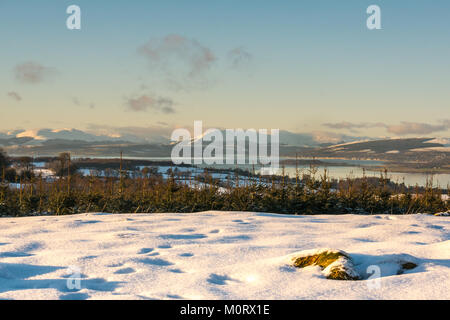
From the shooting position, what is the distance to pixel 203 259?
403 centimetres

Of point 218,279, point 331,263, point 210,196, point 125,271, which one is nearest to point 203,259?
point 218,279

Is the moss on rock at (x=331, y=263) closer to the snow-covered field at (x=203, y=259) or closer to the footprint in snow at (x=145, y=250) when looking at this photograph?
the snow-covered field at (x=203, y=259)

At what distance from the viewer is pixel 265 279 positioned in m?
3.34

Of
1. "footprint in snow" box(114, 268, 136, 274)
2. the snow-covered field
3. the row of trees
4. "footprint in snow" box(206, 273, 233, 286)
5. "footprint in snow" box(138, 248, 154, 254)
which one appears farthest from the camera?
the row of trees

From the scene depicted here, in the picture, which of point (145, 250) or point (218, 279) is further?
point (145, 250)

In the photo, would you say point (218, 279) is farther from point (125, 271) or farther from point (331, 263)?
point (331, 263)

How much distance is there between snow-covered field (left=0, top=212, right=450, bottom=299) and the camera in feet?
9.96

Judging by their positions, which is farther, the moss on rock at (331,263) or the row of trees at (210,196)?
the row of trees at (210,196)

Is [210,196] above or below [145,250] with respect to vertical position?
above

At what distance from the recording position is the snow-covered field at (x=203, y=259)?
3035 mm

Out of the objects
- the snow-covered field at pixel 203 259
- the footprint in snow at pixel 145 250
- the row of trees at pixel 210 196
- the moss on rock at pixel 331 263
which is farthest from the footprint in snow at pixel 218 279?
the row of trees at pixel 210 196

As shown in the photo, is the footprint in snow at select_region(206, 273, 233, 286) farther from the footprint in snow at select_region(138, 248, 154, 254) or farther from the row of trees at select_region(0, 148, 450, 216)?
the row of trees at select_region(0, 148, 450, 216)

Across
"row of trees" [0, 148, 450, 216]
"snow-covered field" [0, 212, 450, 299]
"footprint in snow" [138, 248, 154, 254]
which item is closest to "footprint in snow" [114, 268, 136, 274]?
"snow-covered field" [0, 212, 450, 299]
